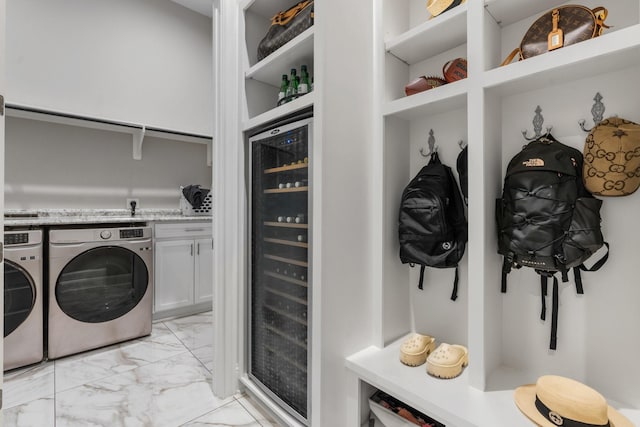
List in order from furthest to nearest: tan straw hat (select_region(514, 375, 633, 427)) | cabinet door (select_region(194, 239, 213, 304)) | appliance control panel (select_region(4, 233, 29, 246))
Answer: cabinet door (select_region(194, 239, 213, 304)) → appliance control panel (select_region(4, 233, 29, 246)) → tan straw hat (select_region(514, 375, 633, 427))

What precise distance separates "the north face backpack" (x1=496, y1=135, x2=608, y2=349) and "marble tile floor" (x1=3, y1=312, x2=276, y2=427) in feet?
4.87

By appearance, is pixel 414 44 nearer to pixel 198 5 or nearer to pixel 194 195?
pixel 194 195

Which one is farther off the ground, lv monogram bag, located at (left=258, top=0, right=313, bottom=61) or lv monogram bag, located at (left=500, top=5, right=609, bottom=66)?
lv monogram bag, located at (left=258, top=0, right=313, bottom=61)

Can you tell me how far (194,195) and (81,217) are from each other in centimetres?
100

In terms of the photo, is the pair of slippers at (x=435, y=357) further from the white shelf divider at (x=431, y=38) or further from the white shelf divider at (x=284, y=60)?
→ the white shelf divider at (x=284, y=60)

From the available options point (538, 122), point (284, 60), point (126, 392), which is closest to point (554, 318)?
point (538, 122)

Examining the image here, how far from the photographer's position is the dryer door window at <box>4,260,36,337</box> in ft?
6.74

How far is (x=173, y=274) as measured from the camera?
9.77ft

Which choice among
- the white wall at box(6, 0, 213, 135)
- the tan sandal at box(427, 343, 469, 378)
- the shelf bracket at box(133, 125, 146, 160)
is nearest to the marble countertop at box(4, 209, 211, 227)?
the shelf bracket at box(133, 125, 146, 160)

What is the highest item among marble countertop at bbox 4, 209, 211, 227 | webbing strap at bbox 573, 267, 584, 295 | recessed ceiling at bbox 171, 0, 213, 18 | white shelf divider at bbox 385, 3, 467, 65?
recessed ceiling at bbox 171, 0, 213, 18

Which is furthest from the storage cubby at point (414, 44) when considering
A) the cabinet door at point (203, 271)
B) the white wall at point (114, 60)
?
A: the cabinet door at point (203, 271)

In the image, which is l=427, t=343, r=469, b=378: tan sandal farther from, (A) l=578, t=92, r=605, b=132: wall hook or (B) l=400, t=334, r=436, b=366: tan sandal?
(A) l=578, t=92, r=605, b=132: wall hook

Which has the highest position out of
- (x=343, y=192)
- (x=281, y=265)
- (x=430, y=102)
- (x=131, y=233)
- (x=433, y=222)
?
(x=430, y=102)

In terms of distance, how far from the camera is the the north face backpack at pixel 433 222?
1410 mm
